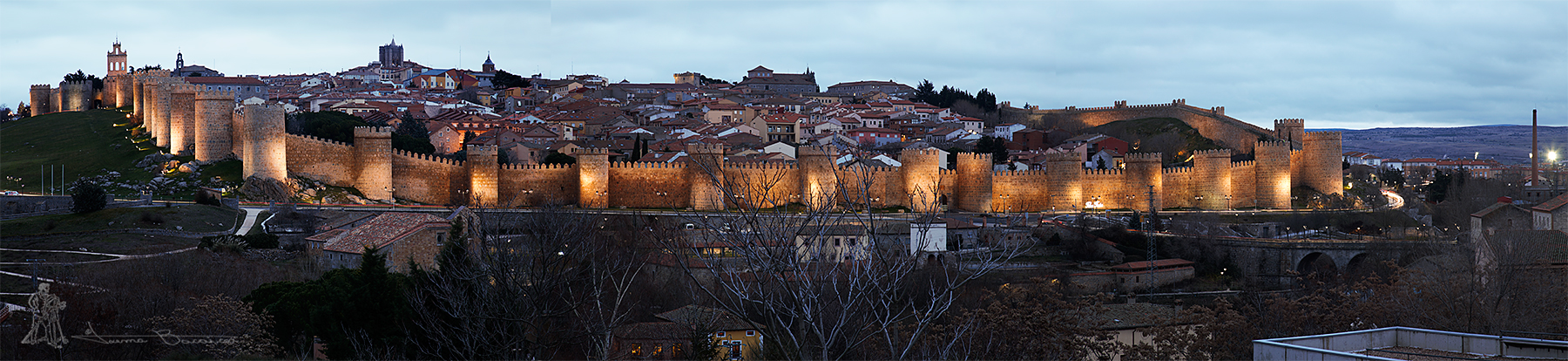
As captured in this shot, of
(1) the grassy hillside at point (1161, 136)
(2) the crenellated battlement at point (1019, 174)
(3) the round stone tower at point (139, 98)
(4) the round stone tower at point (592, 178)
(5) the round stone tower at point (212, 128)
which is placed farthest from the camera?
(1) the grassy hillside at point (1161, 136)

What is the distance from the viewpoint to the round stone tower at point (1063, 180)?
33.3 m

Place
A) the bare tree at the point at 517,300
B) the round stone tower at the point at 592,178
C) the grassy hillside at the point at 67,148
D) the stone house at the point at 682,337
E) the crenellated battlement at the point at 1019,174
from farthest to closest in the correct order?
1. the crenellated battlement at the point at 1019,174
2. the grassy hillside at the point at 67,148
3. the round stone tower at the point at 592,178
4. the stone house at the point at 682,337
5. the bare tree at the point at 517,300

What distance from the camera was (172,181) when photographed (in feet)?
94.0

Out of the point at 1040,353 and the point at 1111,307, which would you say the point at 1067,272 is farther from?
the point at 1040,353

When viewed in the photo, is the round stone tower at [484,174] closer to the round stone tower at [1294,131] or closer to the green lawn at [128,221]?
the green lawn at [128,221]

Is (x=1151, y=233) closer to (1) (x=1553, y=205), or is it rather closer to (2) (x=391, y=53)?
(1) (x=1553, y=205)

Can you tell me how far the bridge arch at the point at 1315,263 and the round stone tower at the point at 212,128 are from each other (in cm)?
2311

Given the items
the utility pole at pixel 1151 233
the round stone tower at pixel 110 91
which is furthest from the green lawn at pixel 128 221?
the round stone tower at pixel 110 91

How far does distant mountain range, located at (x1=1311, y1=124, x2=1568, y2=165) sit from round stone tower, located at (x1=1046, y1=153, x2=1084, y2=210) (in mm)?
32654

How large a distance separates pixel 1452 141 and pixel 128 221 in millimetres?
74641

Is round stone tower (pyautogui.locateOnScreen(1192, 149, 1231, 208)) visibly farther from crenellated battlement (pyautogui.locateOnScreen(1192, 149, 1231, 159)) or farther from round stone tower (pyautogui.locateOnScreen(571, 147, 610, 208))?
round stone tower (pyautogui.locateOnScreen(571, 147, 610, 208))

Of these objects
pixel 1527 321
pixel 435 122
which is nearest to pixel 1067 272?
pixel 1527 321

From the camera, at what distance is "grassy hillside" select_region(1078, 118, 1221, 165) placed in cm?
4491

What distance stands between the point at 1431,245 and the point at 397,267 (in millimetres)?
19082
